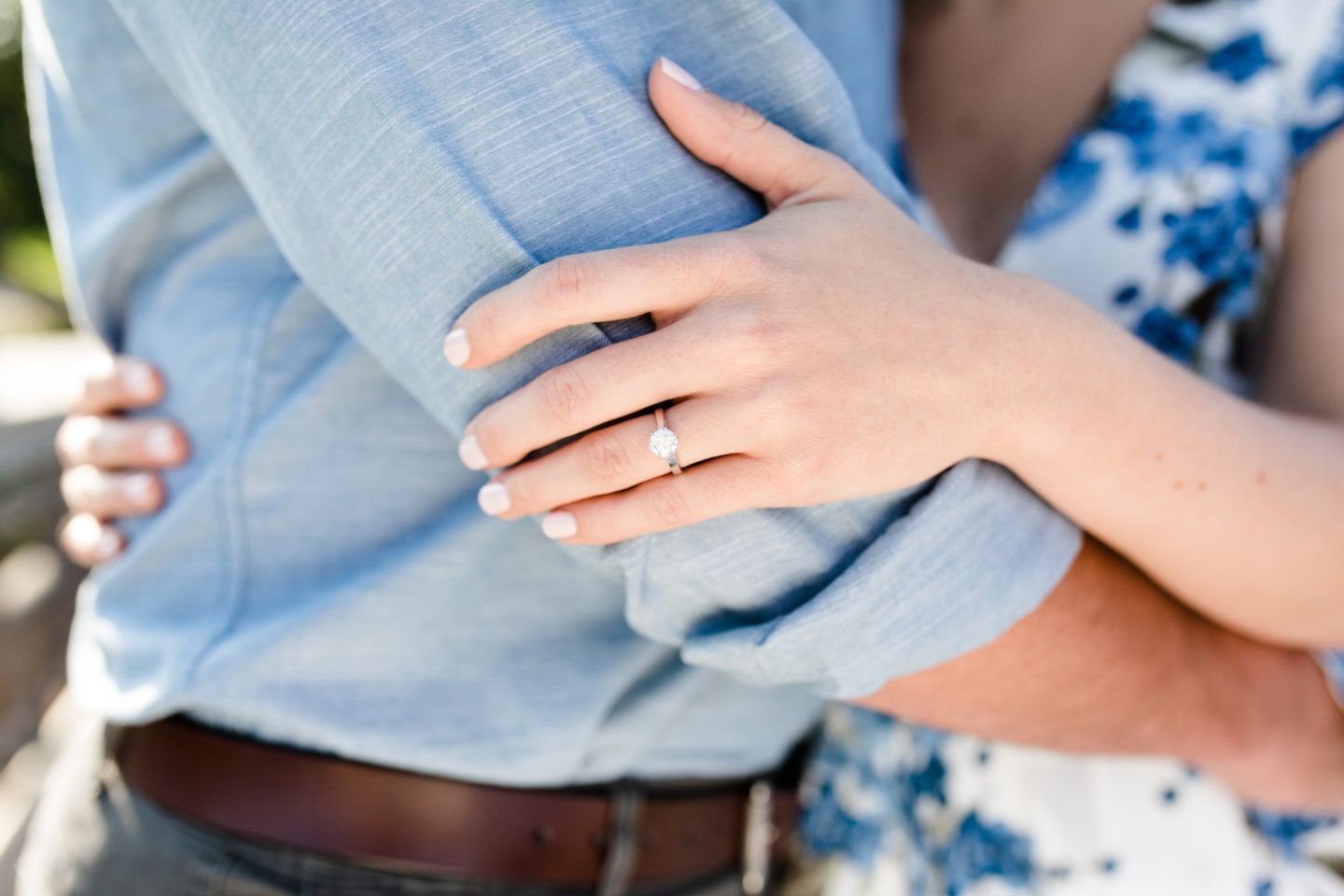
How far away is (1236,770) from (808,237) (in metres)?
0.89

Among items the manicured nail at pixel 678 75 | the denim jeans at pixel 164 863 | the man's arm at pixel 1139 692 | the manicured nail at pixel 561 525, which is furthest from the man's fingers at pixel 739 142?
the denim jeans at pixel 164 863

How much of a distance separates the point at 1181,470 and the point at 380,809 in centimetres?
84

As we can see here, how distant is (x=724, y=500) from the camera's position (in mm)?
652

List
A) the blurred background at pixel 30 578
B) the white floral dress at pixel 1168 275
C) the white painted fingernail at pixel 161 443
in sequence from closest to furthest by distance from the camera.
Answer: the white painted fingernail at pixel 161 443 < the white floral dress at pixel 1168 275 < the blurred background at pixel 30 578

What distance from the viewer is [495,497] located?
0.71 metres

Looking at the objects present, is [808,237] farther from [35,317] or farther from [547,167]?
[35,317]

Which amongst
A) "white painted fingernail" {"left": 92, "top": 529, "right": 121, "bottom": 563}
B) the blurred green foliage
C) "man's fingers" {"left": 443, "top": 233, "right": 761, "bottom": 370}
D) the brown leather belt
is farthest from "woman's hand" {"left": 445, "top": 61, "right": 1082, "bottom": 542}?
the blurred green foliage

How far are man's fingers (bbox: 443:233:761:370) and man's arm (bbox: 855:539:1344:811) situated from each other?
44cm

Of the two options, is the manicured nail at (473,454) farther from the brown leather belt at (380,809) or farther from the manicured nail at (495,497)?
the brown leather belt at (380,809)

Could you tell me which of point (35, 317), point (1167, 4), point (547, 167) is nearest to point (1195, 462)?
point (547, 167)

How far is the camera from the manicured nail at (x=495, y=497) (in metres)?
0.71

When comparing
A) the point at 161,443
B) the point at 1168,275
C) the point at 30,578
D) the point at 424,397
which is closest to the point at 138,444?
the point at 161,443

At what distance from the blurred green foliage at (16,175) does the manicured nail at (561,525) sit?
335 inches

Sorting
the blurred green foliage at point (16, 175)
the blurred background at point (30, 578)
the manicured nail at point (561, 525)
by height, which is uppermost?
the manicured nail at point (561, 525)
